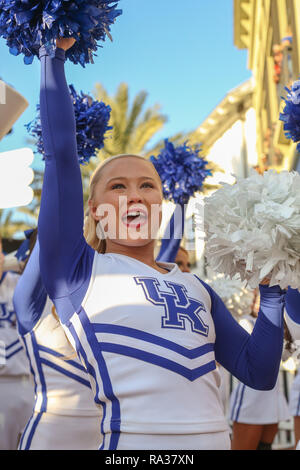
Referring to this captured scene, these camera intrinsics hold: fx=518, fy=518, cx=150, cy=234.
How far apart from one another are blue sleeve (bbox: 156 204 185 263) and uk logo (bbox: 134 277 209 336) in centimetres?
105

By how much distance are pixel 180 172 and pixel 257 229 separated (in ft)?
5.36

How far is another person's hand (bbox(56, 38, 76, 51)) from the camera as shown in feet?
5.50

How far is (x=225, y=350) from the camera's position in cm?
190

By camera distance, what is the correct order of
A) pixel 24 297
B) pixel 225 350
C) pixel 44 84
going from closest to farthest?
pixel 44 84, pixel 225 350, pixel 24 297

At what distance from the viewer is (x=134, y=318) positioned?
1598 millimetres

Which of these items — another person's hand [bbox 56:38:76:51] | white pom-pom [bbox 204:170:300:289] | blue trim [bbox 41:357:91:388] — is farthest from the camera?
blue trim [bbox 41:357:91:388]

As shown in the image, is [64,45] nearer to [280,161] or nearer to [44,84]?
[44,84]

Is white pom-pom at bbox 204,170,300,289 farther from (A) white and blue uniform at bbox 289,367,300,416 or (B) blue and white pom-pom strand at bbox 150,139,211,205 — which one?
(A) white and blue uniform at bbox 289,367,300,416

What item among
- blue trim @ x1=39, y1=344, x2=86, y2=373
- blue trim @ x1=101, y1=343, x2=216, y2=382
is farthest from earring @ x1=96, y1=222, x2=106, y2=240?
blue trim @ x1=39, y1=344, x2=86, y2=373

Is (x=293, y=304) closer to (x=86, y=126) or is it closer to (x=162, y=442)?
(x=162, y=442)

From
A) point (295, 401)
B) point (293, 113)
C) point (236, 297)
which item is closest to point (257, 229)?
point (293, 113)

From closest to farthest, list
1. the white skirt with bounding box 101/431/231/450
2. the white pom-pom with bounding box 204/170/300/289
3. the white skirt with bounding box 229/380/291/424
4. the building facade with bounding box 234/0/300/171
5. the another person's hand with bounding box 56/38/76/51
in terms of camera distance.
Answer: the white skirt with bounding box 101/431/231/450
the white pom-pom with bounding box 204/170/300/289
the another person's hand with bounding box 56/38/76/51
the white skirt with bounding box 229/380/291/424
the building facade with bounding box 234/0/300/171
